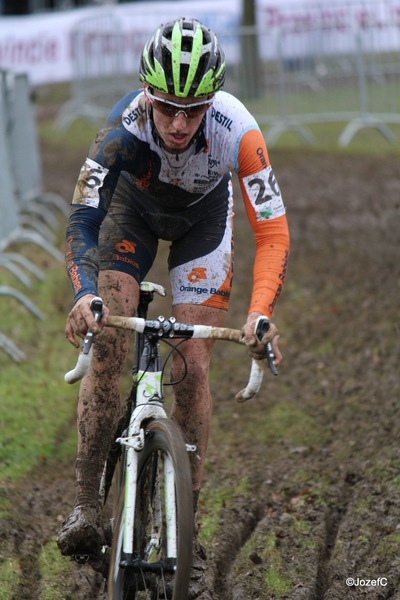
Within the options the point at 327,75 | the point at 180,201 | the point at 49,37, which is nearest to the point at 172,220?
the point at 180,201

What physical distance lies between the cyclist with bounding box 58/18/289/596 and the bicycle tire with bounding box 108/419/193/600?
21cm

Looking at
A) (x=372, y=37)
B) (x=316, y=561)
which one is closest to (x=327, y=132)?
(x=372, y=37)

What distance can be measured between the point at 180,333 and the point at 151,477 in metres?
0.66

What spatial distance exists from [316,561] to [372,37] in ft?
40.0

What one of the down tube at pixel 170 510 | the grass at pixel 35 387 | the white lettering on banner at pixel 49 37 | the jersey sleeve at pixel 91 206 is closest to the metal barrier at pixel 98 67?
the white lettering on banner at pixel 49 37

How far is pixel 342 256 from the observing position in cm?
979

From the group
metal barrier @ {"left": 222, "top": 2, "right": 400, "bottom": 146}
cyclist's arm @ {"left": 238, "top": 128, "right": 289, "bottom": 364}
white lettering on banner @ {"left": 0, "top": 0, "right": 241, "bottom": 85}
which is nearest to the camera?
cyclist's arm @ {"left": 238, "top": 128, "right": 289, "bottom": 364}

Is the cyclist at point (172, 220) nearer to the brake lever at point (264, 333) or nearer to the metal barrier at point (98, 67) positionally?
the brake lever at point (264, 333)

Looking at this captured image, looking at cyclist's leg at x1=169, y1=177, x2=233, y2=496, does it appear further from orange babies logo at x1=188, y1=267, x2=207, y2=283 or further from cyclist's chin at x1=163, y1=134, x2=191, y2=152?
cyclist's chin at x1=163, y1=134, x2=191, y2=152

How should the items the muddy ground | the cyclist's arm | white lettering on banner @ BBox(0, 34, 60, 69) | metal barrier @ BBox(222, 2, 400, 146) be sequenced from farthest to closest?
1. white lettering on banner @ BBox(0, 34, 60, 69)
2. metal barrier @ BBox(222, 2, 400, 146)
3. the muddy ground
4. the cyclist's arm

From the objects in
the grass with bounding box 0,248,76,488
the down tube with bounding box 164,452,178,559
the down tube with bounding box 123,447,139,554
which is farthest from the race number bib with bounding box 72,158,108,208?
the grass with bounding box 0,248,76,488

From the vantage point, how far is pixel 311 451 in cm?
600

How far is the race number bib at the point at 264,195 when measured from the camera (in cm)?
400

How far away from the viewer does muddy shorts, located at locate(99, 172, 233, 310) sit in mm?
4242
